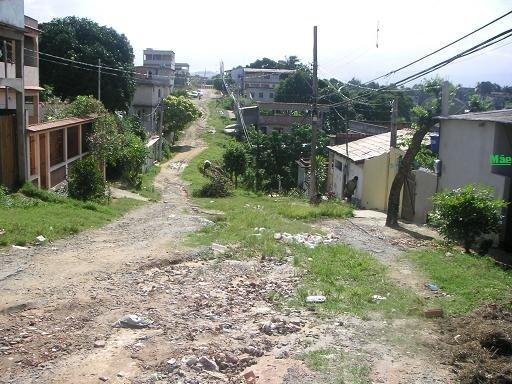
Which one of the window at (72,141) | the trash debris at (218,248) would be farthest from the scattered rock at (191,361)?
the window at (72,141)

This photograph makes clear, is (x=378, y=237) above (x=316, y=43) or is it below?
below

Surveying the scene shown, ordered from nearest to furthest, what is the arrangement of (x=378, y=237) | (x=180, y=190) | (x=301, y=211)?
(x=378, y=237) < (x=301, y=211) < (x=180, y=190)

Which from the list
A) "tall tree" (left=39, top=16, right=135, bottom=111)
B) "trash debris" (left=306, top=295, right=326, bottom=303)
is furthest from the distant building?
"trash debris" (left=306, top=295, right=326, bottom=303)

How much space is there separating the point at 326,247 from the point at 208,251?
2857mm


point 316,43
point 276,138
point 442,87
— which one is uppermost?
point 316,43

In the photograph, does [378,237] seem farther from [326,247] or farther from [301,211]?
[301,211]

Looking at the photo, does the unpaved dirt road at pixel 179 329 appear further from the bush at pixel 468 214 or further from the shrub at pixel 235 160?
the shrub at pixel 235 160

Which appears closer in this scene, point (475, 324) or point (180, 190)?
point (475, 324)

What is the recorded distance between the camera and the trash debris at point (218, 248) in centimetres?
1270

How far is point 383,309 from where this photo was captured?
895 centimetres

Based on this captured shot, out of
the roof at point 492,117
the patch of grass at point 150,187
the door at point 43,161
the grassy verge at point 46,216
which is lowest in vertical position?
the patch of grass at point 150,187

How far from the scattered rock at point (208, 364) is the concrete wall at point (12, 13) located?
1548cm

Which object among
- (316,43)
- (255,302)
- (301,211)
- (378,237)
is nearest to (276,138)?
(316,43)

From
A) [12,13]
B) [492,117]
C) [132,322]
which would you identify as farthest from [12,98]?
[492,117]
